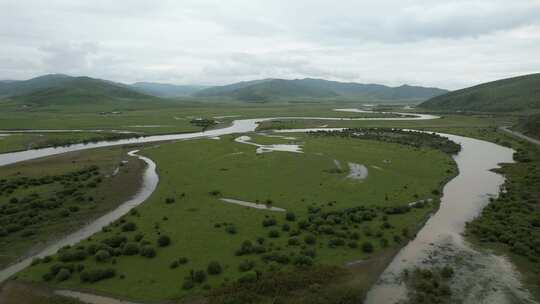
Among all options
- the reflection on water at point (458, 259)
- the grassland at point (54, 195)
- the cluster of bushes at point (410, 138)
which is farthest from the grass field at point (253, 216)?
the cluster of bushes at point (410, 138)

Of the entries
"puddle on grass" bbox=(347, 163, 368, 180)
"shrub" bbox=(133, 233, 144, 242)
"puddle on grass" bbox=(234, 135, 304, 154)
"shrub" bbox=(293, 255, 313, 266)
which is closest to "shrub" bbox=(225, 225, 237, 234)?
"shrub" bbox=(133, 233, 144, 242)

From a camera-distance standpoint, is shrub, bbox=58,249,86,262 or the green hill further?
the green hill

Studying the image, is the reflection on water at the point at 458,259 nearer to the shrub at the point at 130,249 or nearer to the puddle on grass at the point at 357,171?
the puddle on grass at the point at 357,171

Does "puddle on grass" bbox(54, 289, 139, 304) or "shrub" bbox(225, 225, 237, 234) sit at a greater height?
"shrub" bbox(225, 225, 237, 234)

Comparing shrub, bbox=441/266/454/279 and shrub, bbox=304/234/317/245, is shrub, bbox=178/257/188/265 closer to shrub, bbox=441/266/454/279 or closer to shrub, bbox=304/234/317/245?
shrub, bbox=304/234/317/245

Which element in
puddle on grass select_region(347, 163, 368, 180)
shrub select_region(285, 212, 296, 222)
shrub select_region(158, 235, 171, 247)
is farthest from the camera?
puddle on grass select_region(347, 163, 368, 180)

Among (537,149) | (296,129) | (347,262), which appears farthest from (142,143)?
(537,149)

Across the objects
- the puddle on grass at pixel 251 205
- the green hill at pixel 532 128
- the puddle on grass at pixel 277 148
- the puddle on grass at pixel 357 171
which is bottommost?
the puddle on grass at pixel 251 205
